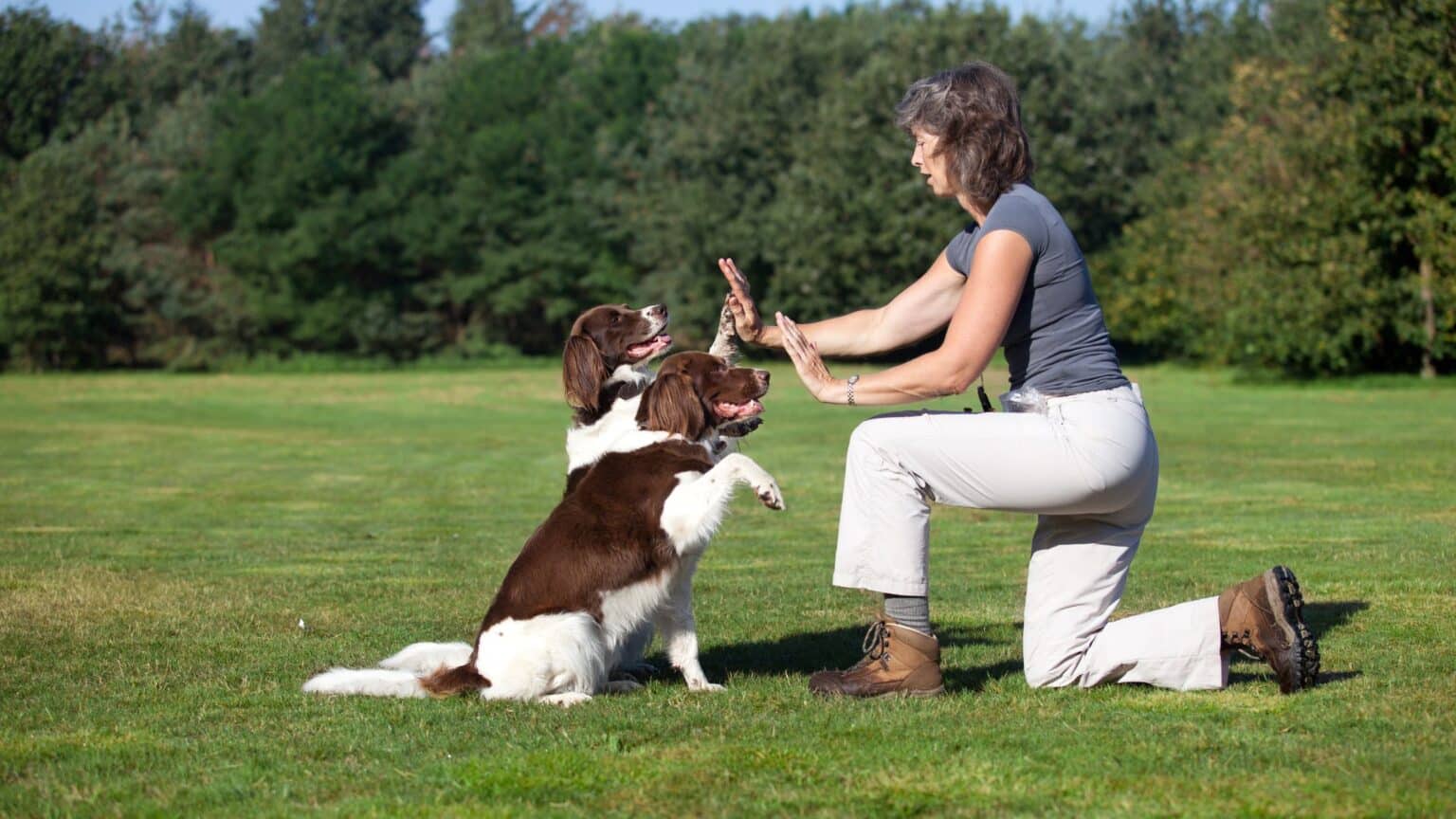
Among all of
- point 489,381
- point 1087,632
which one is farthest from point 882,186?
point 1087,632

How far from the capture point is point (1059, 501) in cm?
528

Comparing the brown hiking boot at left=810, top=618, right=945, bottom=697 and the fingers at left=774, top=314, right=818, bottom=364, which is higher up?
the fingers at left=774, top=314, right=818, bottom=364

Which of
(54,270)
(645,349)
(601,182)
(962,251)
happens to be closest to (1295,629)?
(962,251)

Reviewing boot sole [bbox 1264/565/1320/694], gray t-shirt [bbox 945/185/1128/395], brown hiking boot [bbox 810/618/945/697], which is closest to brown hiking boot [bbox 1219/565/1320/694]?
boot sole [bbox 1264/565/1320/694]

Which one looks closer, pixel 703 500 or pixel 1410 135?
pixel 703 500

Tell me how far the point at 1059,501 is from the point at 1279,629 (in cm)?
92

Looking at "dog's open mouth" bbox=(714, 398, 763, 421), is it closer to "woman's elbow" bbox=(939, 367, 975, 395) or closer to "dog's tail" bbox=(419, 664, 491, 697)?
"woman's elbow" bbox=(939, 367, 975, 395)

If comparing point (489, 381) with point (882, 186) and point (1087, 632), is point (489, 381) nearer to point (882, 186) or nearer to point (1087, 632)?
point (882, 186)

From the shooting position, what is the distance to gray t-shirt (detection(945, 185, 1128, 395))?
532cm

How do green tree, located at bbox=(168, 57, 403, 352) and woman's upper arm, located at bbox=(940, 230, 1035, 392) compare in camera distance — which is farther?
green tree, located at bbox=(168, 57, 403, 352)

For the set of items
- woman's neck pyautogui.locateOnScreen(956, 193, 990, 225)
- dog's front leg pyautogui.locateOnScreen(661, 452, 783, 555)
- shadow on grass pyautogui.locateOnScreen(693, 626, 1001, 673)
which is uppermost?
woman's neck pyautogui.locateOnScreen(956, 193, 990, 225)

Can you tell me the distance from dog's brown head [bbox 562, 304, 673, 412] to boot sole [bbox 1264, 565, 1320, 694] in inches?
129

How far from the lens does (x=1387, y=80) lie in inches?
1178

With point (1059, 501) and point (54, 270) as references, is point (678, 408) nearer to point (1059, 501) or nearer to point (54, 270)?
point (1059, 501)
